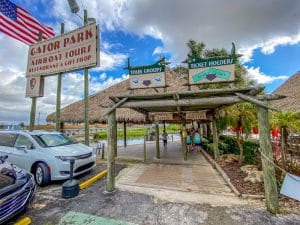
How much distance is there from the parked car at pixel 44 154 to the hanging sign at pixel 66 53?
3472mm

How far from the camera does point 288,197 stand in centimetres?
495

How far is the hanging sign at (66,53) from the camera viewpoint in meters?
8.08

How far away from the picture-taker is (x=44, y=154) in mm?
6168

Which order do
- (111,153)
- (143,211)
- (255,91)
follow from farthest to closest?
(111,153), (255,91), (143,211)

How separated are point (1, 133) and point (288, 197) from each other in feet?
33.5

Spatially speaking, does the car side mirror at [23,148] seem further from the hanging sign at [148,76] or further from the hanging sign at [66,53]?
the hanging sign at [148,76]

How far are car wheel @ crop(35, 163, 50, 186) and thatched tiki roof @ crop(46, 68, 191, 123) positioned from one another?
5.47m

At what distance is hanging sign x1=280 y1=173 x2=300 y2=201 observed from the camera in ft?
14.7

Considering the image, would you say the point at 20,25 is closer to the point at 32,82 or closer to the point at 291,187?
the point at 32,82

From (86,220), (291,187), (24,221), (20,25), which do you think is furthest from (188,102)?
(20,25)

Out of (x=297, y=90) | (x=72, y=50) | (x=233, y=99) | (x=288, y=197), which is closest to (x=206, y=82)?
(x=233, y=99)

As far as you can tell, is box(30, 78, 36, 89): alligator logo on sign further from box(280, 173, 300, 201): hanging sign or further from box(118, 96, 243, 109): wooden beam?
box(280, 173, 300, 201): hanging sign

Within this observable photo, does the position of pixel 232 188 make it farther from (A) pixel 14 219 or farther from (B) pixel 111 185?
(A) pixel 14 219

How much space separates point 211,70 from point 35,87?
8658mm
